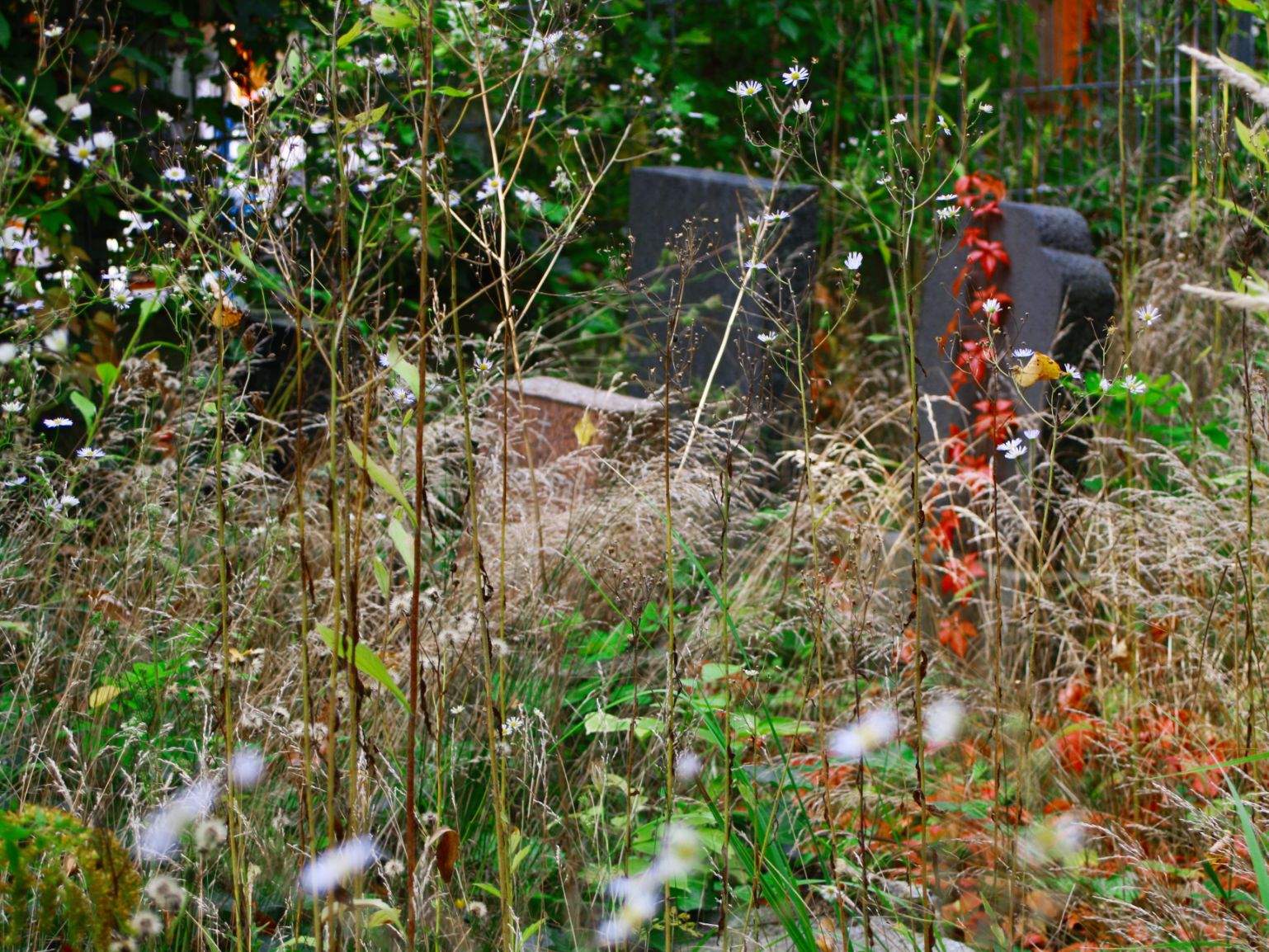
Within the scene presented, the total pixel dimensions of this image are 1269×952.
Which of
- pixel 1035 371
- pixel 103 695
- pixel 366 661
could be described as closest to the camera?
pixel 366 661

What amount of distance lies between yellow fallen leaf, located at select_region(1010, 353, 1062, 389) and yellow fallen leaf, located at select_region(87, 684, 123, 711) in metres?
1.46

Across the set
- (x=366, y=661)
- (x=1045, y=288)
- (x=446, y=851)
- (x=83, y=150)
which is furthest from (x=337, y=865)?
(x=1045, y=288)

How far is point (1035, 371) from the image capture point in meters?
1.86

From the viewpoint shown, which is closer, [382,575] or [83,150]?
[382,575]

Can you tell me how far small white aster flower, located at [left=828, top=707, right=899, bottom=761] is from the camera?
2.08m

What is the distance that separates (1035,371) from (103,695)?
5.01 feet

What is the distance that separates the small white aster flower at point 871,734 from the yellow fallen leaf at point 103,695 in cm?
116

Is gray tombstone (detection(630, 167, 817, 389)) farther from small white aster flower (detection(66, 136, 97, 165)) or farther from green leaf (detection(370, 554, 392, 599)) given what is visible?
green leaf (detection(370, 554, 392, 599))

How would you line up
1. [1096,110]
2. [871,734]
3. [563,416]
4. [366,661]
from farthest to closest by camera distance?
1. [1096,110]
2. [563,416]
3. [871,734]
4. [366,661]

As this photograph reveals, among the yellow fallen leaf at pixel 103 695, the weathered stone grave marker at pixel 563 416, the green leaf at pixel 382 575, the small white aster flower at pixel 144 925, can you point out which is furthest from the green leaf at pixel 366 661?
the weathered stone grave marker at pixel 563 416

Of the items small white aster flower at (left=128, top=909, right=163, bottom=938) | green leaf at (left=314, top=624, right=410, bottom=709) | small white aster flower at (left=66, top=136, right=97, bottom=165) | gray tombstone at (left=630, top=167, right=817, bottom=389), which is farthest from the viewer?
gray tombstone at (left=630, top=167, right=817, bottom=389)

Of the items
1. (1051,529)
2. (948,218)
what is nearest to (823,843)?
(948,218)

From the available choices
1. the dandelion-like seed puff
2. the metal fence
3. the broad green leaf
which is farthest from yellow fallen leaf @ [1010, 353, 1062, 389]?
the metal fence

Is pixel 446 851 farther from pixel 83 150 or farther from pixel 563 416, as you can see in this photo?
pixel 563 416
